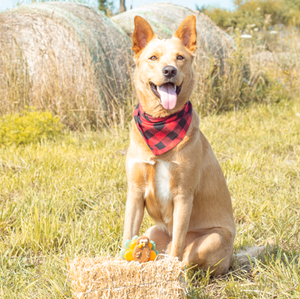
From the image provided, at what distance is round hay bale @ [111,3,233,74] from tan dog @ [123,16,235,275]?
3796 millimetres

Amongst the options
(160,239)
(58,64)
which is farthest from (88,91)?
(160,239)

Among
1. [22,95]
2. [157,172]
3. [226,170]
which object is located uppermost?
[157,172]

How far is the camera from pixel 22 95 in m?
4.95

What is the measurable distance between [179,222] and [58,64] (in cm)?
383

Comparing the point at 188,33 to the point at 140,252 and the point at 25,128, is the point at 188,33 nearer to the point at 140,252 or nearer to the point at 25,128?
the point at 140,252

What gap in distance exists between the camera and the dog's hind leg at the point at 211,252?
1934 mm

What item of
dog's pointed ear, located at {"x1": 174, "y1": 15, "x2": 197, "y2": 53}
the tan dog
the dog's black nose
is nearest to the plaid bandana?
the tan dog

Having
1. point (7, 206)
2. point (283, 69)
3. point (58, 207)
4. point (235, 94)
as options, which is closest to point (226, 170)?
point (58, 207)

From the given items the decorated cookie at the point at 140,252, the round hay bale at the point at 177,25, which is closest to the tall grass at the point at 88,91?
the round hay bale at the point at 177,25

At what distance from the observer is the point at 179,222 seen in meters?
1.82

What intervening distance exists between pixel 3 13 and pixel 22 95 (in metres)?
1.66

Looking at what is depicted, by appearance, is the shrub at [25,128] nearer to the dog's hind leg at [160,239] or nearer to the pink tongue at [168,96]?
the dog's hind leg at [160,239]

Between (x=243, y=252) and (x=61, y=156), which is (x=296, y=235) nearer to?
(x=243, y=252)

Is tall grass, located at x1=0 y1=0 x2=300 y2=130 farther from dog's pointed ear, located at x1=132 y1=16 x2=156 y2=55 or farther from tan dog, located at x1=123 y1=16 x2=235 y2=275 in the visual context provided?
tan dog, located at x1=123 y1=16 x2=235 y2=275
